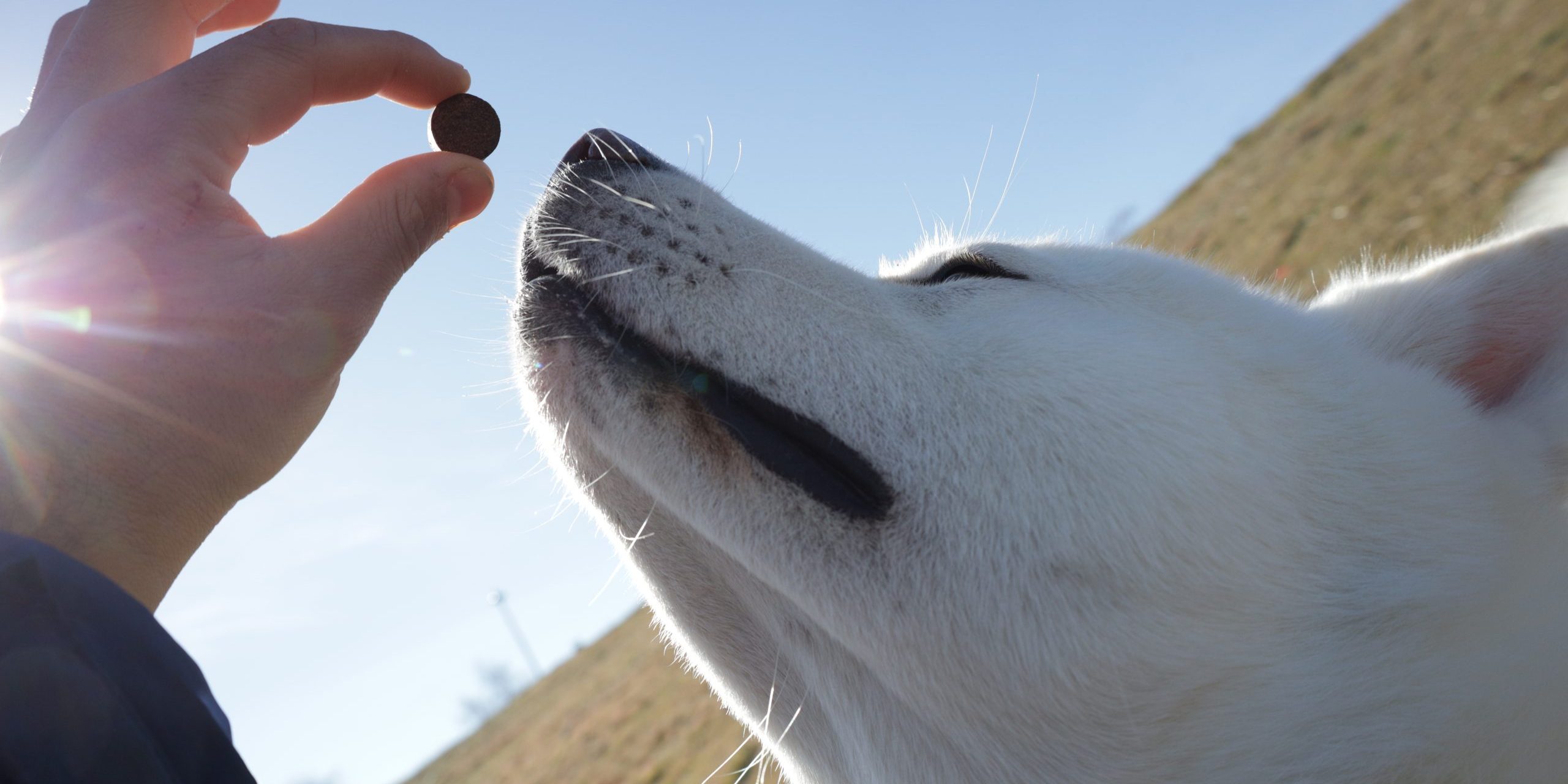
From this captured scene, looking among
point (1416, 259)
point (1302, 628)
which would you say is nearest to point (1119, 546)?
point (1302, 628)

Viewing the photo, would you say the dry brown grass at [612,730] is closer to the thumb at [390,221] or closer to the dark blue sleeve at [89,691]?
the thumb at [390,221]

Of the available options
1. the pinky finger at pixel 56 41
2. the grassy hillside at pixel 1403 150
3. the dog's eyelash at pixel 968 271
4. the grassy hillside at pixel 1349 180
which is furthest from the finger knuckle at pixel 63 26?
the grassy hillside at pixel 1403 150

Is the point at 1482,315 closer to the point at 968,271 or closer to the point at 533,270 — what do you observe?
the point at 968,271

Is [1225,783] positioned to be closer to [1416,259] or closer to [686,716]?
[1416,259]

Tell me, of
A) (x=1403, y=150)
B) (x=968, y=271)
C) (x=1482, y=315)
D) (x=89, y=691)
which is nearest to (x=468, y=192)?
(x=89, y=691)

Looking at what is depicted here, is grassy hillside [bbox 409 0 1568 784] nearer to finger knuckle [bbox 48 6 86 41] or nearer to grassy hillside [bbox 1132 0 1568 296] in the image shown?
grassy hillside [bbox 1132 0 1568 296]

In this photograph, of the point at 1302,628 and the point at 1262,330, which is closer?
the point at 1302,628
